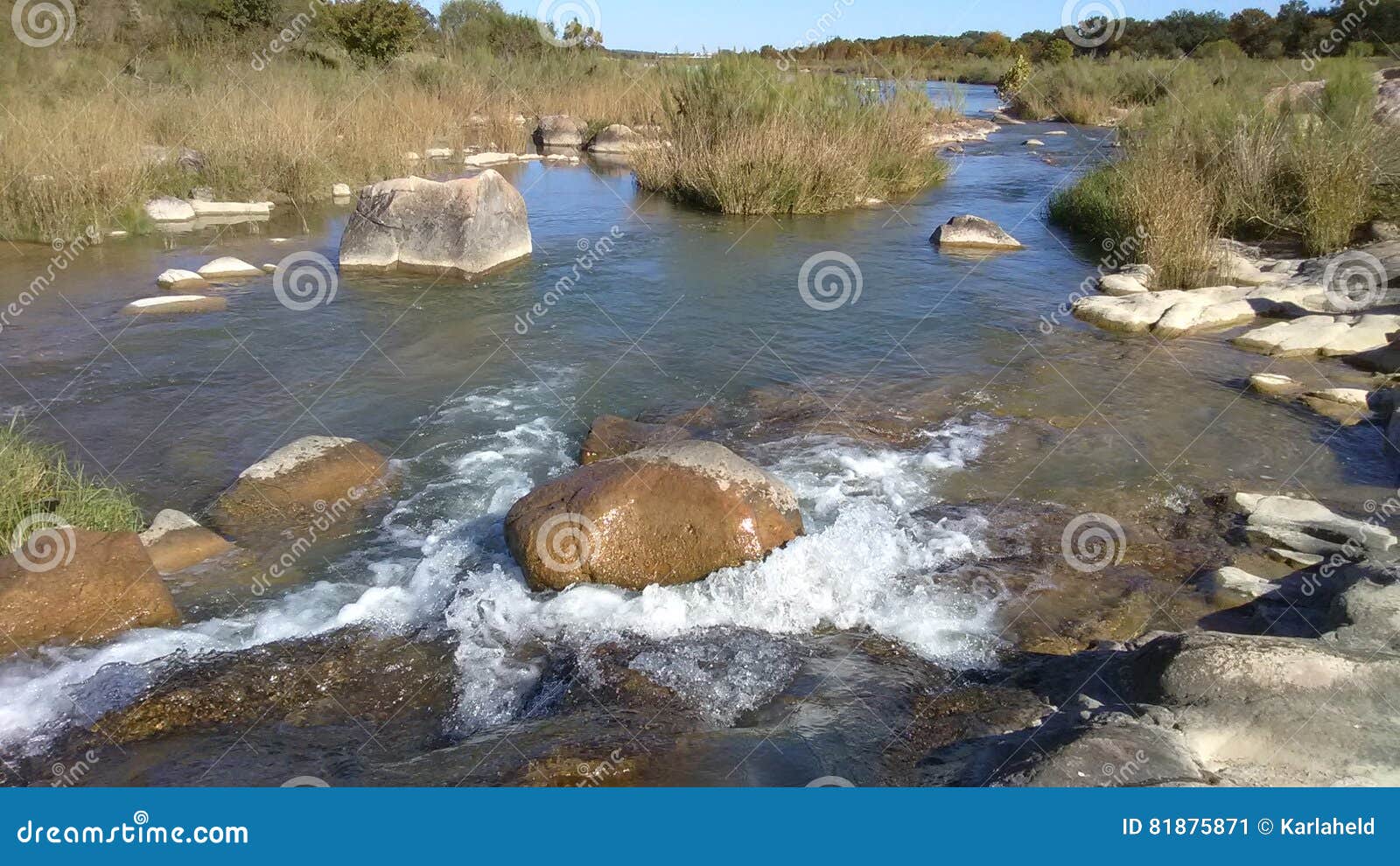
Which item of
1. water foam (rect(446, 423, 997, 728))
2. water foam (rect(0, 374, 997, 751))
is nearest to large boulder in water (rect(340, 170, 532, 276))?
water foam (rect(0, 374, 997, 751))

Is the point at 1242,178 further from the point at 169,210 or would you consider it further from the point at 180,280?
the point at 169,210

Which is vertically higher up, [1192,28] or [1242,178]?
[1192,28]

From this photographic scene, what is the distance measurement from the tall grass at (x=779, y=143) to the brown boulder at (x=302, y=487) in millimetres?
8623

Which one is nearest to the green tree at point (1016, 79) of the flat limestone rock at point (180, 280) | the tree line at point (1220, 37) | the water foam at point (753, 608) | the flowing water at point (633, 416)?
the tree line at point (1220, 37)

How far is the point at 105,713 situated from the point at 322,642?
2.63ft

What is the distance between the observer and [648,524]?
4.59 m

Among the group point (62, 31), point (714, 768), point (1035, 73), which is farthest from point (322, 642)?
point (1035, 73)

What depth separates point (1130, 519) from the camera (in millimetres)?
5195

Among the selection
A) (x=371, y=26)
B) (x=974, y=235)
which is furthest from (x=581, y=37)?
(x=974, y=235)

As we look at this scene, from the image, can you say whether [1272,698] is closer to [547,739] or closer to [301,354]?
[547,739]

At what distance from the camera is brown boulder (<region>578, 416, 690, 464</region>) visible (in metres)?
5.88

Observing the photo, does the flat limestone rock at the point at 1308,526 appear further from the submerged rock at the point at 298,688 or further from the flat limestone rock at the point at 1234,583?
the submerged rock at the point at 298,688

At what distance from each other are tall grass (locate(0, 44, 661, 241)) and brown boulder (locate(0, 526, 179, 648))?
802cm

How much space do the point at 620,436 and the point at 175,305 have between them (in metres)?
5.14
